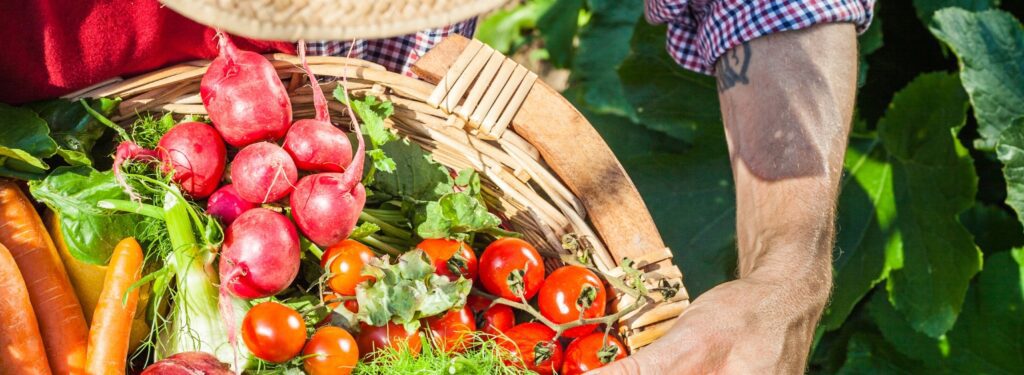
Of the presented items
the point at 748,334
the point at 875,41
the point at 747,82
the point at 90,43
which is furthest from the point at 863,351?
the point at 90,43

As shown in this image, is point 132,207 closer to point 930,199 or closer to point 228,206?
point 228,206

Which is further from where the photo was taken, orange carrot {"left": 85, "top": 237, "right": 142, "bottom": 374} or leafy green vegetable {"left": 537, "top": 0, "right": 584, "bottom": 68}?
leafy green vegetable {"left": 537, "top": 0, "right": 584, "bottom": 68}

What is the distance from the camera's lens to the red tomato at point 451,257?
1.33 meters

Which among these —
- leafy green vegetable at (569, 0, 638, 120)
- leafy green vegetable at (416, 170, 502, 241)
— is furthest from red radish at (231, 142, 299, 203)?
leafy green vegetable at (569, 0, 638, 120)

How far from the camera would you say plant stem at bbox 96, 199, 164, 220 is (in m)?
1.25

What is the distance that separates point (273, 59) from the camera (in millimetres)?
1394

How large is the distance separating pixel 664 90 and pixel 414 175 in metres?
1.09

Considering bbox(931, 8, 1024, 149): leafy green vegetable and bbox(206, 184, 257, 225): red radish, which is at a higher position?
bbox(206, 184, 257, 225): red radish

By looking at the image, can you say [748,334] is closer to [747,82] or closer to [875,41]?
[747,82]

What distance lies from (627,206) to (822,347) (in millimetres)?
1215

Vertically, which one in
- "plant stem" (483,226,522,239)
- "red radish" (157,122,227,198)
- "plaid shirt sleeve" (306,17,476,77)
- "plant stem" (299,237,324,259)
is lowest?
"plant stem" (483,226,522,239)

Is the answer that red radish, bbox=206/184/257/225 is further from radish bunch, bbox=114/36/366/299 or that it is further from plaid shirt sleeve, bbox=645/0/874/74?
plaid shirt sleeve, bbox=645/0/874/74

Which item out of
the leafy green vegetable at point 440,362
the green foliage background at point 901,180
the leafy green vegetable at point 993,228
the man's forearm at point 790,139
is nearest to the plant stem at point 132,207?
the leafy green vegetable at point 440,362

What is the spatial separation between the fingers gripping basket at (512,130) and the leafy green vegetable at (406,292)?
0.66ft
